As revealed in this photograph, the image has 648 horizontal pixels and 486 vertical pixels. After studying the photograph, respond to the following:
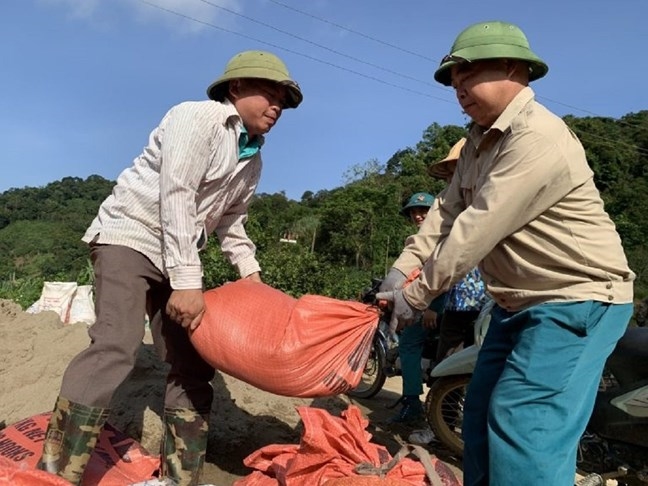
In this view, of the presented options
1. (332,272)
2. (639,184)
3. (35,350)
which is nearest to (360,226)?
(332,272)

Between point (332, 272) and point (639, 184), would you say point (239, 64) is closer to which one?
point (332, 272)

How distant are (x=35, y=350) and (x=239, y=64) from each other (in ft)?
Answer: 9.20

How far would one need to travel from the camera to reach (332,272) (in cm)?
1502

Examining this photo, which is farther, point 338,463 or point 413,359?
point 413,359

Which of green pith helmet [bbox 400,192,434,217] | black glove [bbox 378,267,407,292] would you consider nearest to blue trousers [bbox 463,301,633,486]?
black glove [bbox 378,267,407,292]

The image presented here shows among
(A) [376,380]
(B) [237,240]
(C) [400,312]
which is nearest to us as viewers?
(C) [400,312]

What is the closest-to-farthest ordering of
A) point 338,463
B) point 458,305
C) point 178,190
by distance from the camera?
point 178,190 → point 338,463 → point 458,305

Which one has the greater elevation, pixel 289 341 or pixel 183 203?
pixel 183 203

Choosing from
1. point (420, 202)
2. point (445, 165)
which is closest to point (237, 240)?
point (445, 165)

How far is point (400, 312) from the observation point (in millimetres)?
1906

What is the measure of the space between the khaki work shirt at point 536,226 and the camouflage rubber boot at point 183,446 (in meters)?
1.19

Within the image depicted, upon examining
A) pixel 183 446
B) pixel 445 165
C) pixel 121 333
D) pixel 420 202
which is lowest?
pixel 183 446

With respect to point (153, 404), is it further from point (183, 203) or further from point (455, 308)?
point (455, 308)

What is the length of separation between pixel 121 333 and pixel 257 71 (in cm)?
111
